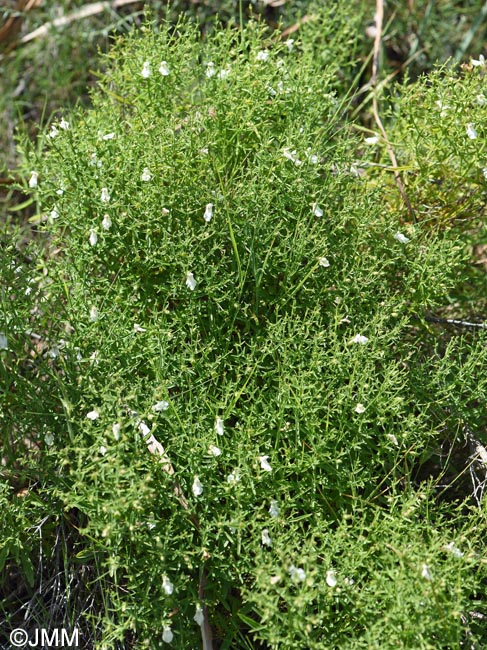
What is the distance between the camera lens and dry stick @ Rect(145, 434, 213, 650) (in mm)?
1934

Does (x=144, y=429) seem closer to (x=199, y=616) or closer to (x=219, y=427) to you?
(x=219, y=427)

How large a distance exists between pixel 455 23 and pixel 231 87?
206 cm

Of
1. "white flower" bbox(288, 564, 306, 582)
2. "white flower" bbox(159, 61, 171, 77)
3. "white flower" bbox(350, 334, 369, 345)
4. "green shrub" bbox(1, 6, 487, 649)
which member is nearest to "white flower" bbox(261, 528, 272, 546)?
"green shrub" bbox(1, 6, 487, 649)

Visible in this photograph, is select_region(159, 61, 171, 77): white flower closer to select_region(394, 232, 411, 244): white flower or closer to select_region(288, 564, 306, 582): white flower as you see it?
select_region(394, 232, 411, 244): white flower

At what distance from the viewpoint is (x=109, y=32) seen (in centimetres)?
382

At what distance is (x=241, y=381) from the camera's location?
7.46 ft

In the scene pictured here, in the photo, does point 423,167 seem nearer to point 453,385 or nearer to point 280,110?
point 280,110

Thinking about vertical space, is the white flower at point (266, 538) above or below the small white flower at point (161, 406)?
below

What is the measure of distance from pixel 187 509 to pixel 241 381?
18.2 inches

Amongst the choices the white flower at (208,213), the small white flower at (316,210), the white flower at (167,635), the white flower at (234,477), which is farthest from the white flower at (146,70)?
the white flower at (167,635)

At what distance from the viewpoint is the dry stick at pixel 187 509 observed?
193cm

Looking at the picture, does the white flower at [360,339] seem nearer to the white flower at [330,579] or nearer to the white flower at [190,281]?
the white flower at [190,281]

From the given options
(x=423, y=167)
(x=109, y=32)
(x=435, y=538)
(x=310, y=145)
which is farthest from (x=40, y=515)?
(x=109, y=32)

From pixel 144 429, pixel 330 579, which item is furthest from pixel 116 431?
pixel 330 579
